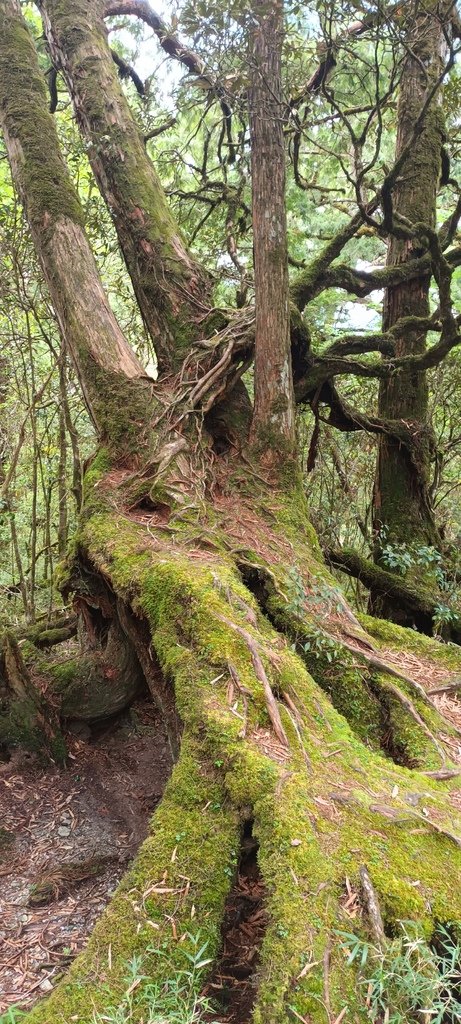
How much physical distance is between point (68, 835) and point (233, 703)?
189 centimetres

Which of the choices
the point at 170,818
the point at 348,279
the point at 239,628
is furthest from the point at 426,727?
the point at 348,279

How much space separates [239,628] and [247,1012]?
150cm

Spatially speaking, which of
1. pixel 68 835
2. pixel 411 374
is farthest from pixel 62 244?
pixel 68 835

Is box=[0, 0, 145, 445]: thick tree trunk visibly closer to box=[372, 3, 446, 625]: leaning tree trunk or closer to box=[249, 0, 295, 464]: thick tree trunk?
box=[249, 0, 295, 464]: thick tree trunk

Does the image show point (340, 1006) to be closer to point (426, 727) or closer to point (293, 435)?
point (426, 727)

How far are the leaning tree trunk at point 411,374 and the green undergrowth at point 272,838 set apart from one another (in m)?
3.53

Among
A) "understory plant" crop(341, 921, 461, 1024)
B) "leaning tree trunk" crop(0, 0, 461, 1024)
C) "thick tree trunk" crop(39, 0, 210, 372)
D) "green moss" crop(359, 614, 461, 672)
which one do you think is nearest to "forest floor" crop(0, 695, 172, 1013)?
"leaning tree trunk" crop(0, 0, 461, 1024)

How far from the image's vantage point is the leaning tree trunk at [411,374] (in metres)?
6.14

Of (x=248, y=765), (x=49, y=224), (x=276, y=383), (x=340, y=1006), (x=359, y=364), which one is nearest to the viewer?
(x=340, y=1006)

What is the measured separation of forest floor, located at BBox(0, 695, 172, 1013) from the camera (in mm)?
2674

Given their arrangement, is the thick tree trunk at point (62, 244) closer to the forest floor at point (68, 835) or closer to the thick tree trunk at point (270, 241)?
the thick tree trunk at point (270, 241)

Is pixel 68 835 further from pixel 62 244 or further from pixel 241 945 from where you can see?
pixel 62 244

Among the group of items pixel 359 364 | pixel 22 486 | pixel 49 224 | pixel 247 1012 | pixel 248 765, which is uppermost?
pixel 49 224

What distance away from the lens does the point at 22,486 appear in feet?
29.9
